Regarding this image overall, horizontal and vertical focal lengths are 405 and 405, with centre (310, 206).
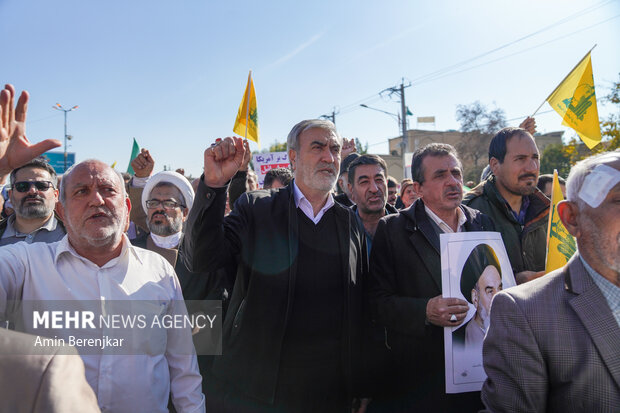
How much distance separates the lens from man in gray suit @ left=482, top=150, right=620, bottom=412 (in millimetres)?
1534

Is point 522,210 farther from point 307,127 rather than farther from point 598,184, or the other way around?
point 307,127

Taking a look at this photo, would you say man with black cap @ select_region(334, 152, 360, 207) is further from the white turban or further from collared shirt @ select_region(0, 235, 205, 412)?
collared shirt @ select_region(0, 235, 205, 412)

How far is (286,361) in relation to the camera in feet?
7.88

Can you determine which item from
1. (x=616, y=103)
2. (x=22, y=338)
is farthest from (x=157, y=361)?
(x=616, y=103)

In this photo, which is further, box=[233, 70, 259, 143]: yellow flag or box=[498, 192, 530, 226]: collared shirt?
box=[233, 70, 259, 143]: yellow flag

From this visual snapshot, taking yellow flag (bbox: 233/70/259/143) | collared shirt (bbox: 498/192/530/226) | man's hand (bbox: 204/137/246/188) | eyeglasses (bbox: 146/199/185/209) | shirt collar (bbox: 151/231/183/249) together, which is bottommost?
shirt collar (bbox: 151/231/183/249)

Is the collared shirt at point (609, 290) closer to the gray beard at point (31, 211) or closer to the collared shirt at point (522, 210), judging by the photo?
the collared shirt at point (522, 210)

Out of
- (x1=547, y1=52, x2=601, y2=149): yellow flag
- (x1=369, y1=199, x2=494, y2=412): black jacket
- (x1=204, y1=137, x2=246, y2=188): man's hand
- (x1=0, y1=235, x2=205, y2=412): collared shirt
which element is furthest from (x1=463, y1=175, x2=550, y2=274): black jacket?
(x1=0, y1=235, x2=205, y2=412): collared shirt

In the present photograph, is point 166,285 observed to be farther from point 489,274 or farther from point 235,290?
point 489,274

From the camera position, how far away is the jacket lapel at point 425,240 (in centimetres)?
251

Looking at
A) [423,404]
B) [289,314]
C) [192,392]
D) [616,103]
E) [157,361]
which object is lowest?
[423,404]

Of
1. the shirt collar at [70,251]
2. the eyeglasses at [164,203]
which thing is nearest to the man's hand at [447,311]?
the shirt collar at [70,251]

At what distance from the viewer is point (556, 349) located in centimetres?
159

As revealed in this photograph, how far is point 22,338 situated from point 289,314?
1.58 m
